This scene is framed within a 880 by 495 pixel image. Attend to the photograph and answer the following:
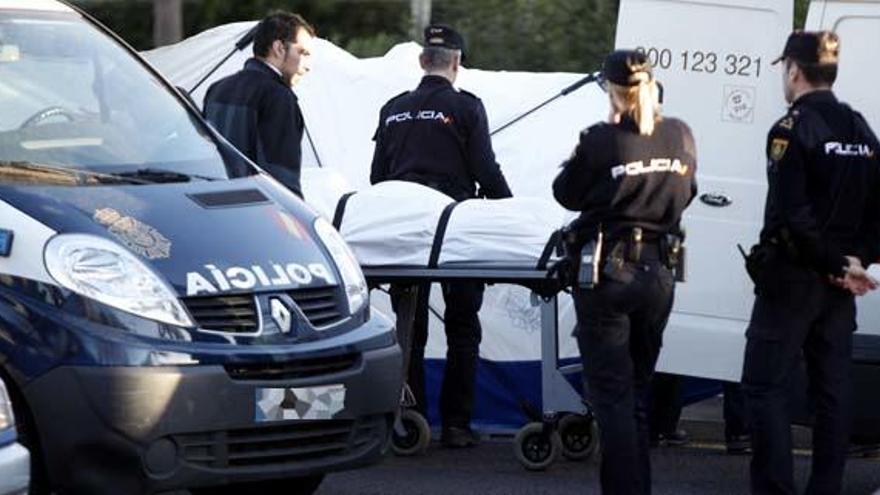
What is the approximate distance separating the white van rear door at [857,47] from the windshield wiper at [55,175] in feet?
9.79

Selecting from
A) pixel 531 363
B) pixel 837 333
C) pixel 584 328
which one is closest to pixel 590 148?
pixel 584 328

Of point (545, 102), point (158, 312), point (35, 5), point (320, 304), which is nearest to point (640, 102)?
point (320, 304)

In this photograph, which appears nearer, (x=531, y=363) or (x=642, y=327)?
(x=642, y=327)

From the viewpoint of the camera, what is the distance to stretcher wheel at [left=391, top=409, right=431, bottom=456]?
29.9ft

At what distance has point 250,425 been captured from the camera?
264 inches

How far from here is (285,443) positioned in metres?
6.88

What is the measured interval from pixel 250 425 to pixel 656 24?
3167 millimetres

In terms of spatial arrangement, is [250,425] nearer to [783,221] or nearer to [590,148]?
[590,148]

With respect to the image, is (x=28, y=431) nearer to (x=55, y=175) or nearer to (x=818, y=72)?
(x=55, y=175)

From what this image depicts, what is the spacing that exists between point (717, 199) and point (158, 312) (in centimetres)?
306

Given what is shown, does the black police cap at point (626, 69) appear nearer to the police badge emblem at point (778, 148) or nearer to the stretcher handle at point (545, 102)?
the police badge emblem at point (778, 148)

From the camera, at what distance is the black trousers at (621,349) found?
7227mm

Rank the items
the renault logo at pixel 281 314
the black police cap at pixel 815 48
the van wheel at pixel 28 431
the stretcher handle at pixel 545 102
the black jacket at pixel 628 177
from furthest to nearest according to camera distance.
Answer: the stretcher handle at pixel 545 102 < the black police cap at pixel 815 48 < the black jacket at pixel 628 177 < the renault logo at pixel 281 314 < the van wheel at pixel 28 431

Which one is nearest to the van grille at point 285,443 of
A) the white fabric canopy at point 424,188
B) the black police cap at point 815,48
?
the white fabric canopy at point 424,188
